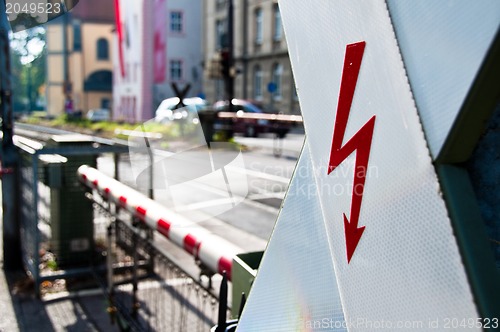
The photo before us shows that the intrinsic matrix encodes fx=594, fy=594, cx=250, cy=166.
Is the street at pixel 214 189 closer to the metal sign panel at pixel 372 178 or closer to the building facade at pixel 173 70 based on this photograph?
the metal sign panel at pixel 372 178

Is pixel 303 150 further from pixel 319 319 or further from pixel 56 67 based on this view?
pixel 56 67

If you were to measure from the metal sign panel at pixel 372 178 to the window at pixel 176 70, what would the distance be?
42.9 m

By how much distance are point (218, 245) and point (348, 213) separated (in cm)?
126

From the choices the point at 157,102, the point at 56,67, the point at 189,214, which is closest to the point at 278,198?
the point at 189,214

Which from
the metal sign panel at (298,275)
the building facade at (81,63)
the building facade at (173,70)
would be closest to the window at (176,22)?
the building facade at (173,70)

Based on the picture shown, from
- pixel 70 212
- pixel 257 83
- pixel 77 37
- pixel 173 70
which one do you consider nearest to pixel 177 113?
pixel 70 212

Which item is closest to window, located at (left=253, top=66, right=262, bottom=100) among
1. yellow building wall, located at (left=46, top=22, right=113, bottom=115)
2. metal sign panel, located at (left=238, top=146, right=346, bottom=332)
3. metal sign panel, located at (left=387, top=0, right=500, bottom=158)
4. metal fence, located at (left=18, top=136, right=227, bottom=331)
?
yellow building wall, located at (left=46, top=22, right=113, bottom=115)

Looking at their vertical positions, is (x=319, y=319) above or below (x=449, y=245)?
below

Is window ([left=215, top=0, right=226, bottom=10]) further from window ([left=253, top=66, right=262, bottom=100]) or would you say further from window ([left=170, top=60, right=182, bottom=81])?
window ([left=253, top=66, right=262, bottom=100])

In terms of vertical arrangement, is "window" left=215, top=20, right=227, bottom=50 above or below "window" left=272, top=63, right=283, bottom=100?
above

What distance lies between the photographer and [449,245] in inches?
47.8

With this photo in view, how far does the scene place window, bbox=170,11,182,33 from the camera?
Answer: 44.7 metres

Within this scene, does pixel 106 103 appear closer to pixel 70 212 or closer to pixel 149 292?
pixel 70 212

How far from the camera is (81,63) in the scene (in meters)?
59.8
